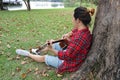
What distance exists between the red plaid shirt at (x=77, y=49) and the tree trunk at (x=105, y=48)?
103mm

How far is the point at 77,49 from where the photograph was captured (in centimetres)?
378

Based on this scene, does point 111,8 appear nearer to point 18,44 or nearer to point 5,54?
point 5,54

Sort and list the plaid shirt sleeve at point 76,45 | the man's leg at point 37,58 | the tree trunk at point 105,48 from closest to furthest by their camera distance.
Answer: the tree trunk at point 105,48 < the plaid shirt sleeve at point 76,45 < the man's leg at point 37,58

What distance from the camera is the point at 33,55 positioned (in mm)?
4918

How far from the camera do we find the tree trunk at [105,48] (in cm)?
332

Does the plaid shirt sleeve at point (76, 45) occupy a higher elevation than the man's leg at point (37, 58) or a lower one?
higher

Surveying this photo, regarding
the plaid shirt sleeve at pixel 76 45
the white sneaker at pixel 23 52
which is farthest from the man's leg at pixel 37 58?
the plaid shirt sleeve at pixel 76 45

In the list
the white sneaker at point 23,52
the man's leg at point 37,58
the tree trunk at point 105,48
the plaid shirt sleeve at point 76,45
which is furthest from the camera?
the white sneaker at point 23,52

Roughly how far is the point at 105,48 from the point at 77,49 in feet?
1.59

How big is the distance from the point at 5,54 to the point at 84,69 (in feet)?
7.81

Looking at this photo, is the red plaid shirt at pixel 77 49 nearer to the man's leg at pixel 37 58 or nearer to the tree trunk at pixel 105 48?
the tree trunk at pixel 105 48

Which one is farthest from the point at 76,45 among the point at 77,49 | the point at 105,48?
the point at 105,48

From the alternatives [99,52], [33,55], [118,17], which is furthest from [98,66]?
[33,55]

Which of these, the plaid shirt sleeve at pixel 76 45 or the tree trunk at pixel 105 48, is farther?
the plaid shirt sleeve at pixel 76 45
